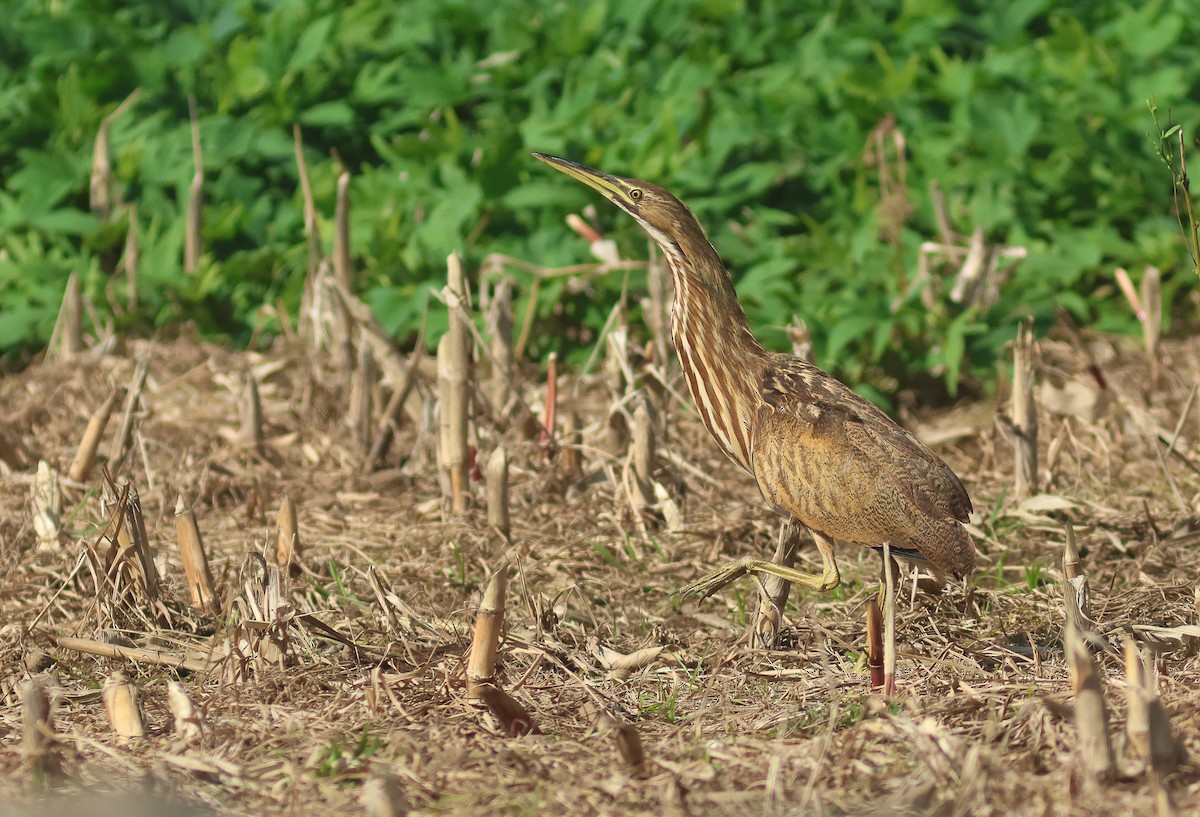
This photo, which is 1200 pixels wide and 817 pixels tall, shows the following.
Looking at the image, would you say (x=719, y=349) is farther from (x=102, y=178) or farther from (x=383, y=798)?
(x=102, y=178)

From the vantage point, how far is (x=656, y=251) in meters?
5.56

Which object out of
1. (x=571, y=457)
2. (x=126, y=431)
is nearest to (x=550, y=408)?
(x=571, y=457)

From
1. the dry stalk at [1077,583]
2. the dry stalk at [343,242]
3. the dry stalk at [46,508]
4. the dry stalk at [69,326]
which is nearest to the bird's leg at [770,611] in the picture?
the dry stalk at [1077,583]

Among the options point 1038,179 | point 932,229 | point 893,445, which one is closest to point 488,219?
point 932,229

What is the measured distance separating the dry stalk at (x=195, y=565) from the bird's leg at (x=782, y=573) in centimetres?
120

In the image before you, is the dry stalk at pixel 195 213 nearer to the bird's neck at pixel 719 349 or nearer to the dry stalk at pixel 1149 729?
the bird's neck at pixel 719 349

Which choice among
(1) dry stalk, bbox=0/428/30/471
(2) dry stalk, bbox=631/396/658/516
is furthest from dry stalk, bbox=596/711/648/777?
(1) dry stalk, bbox=0/428/30/471

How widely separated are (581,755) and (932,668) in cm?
91

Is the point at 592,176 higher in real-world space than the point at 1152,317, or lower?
higher

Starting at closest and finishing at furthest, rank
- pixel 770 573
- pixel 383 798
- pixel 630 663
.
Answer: pixel 383 798 → pixel 630 663 → pixel 770 573

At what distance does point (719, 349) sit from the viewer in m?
3.89

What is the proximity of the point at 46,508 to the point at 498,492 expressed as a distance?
131 centimetres

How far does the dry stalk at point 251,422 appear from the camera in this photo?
16.8 ft

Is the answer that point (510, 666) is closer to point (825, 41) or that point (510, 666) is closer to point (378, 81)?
point (378, 81)
